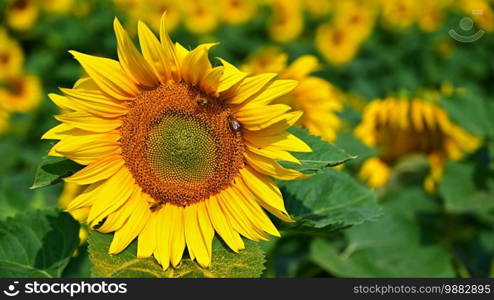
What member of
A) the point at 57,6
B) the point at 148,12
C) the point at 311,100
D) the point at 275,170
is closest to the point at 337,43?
the point at 148,12

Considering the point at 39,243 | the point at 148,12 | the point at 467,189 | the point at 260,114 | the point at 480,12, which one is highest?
the point at 260,114

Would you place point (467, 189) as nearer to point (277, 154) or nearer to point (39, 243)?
point (277, 154)

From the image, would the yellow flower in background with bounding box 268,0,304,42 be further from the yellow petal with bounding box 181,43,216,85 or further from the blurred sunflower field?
the yellow petal with bounding box 181,43,216,85

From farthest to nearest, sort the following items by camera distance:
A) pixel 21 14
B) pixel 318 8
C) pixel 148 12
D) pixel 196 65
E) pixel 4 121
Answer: pixel 318 8 < pixel 148 12 < pixel 21 14 < pixel 4 121 < pixel 196 65

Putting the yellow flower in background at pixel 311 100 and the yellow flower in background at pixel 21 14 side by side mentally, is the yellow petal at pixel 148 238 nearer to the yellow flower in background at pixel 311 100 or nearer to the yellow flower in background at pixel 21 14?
the yellow flower in background at pixel 311 100

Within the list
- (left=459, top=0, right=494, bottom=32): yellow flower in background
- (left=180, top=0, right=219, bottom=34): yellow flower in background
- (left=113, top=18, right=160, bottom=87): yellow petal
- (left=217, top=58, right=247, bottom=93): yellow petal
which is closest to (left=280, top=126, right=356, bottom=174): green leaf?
(left=217, top=58, right=247, bottom=93): yellow petal

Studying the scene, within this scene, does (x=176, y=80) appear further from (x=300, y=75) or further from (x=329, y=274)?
(x=300, y=75)

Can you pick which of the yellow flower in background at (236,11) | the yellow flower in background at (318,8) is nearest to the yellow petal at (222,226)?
the yellow flower in background at (236,11)
